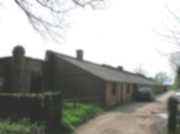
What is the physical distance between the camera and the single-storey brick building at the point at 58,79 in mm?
21094

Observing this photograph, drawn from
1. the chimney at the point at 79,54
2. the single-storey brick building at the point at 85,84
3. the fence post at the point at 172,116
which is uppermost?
the chimney at the point at 79,54

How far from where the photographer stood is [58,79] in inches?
1033

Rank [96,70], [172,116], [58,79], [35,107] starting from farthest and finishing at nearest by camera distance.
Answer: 1. [96,70]
2. [58,79]
3. [35,107]
4. [172,116]

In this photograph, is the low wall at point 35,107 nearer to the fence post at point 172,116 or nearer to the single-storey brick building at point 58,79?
the fence post at point 172,116

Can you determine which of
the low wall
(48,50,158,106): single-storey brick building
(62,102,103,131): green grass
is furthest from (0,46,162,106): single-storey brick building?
the low wall

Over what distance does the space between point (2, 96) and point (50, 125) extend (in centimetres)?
300

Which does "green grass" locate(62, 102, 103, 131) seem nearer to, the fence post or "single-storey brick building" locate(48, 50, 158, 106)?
the fence post

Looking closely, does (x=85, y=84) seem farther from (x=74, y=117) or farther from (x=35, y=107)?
(x=35, y=107)

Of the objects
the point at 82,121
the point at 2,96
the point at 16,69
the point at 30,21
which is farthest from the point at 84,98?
the point at 30,21

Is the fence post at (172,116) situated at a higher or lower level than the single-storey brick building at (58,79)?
lower

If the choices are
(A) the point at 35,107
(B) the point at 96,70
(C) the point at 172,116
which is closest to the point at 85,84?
(B) the point at 96,70

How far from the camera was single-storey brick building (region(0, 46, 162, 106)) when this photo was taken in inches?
830

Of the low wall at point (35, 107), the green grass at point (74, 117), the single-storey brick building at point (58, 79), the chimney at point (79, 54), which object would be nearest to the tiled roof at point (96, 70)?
the single-storey brick building at point (58, 79)

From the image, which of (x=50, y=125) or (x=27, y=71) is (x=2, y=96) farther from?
(x=27, y=71)
